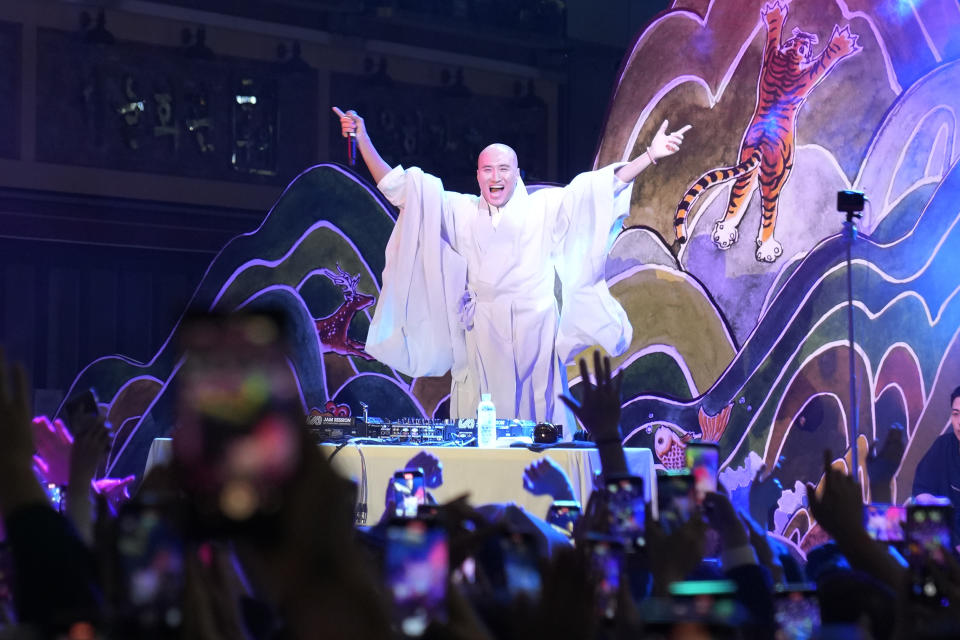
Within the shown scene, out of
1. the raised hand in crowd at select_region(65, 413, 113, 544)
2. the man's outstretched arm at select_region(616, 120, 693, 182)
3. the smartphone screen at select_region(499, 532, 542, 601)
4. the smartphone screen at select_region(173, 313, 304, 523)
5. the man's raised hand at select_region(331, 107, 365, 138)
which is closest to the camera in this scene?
the smartphone screen at select_region(173, 313, 304, 523)

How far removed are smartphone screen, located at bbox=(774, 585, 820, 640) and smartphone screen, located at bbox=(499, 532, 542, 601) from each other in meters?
0.29

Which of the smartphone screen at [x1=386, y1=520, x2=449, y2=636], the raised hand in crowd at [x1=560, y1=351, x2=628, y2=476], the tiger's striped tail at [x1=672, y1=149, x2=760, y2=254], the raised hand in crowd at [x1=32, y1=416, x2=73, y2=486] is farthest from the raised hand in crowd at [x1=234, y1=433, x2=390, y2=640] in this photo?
the tiger's striped tail at [x1=672, y1=149, x2=760, y2=254]

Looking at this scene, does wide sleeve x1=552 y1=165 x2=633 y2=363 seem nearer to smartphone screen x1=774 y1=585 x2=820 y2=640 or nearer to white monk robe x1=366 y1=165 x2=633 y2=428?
white monk robe x1=366 y1=165 x2=633 y2=428

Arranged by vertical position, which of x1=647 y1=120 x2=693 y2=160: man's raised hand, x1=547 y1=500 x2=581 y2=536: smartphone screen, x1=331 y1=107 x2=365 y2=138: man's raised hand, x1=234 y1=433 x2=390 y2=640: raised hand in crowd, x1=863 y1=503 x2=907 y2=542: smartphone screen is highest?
x1=331 y1=107 x2=365 y2=138: man's raised hand

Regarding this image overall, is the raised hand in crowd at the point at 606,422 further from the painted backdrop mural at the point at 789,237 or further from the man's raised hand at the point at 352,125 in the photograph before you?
the man's raised hand at the point at 352,125

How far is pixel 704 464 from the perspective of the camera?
6.81ft

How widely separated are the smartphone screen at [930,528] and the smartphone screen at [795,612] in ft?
1.19

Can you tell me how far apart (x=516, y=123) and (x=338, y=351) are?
308 centimetres

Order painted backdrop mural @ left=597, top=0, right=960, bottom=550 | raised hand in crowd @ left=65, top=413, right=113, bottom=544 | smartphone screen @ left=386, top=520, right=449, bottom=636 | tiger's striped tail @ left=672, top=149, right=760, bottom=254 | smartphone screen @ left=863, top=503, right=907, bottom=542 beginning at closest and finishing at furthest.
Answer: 1. smartphone screen @ left=386, top=520, right=449, bottom=636
2. raised hand in crowd @ left=65, top=413, right=113, bottom=544
3. smartphone screen @ left=863, top=503, right=907, bottom=542
4. painted backdrop mural @ left=597, top=0, right=960, bottom=550
5. tiger's striped tail @ left=672, top=149, right=760, bottom=254

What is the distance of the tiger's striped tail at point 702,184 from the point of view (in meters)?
6.71

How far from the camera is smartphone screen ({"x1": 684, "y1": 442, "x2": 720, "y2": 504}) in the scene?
2.03m

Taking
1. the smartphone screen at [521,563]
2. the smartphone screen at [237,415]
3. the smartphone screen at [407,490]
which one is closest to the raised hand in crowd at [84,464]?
the smartphone screen at [521,563]

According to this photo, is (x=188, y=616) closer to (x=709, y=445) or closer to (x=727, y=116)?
(x=709, y=445)

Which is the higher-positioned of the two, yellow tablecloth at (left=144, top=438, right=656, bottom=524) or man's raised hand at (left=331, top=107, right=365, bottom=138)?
man's raised hand at (left=331, top=107, right=365, bottom=138)
